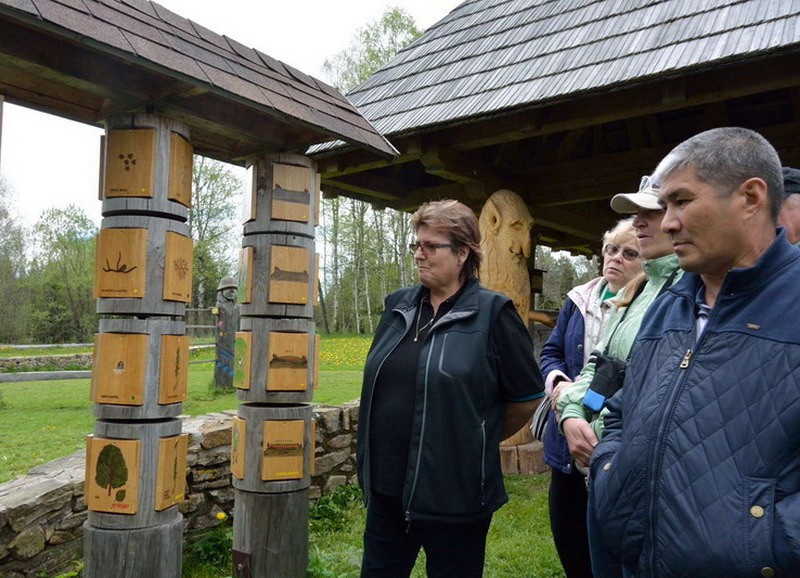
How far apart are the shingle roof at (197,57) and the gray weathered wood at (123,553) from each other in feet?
6.04

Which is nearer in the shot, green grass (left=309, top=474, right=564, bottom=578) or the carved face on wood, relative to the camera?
green grass (left=309, top=474, right=564, bottom=578)

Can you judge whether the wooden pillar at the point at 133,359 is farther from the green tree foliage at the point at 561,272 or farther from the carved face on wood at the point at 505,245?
the green tree foliage at the point at 561,272

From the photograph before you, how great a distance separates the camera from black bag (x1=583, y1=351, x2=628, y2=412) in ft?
6.37

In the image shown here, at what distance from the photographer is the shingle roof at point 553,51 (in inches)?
152

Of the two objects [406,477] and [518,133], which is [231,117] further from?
[518,133]

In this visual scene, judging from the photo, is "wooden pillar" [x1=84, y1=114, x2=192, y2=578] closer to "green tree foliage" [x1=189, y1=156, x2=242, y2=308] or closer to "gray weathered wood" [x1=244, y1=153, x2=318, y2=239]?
"gray weathered wood" [x1=244, y1=153, x2=318, y2=239]

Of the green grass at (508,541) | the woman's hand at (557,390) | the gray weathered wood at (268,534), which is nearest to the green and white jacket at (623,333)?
the woman's hand at (557,390)

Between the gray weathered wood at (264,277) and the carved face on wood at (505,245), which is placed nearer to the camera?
the gray weathered wood at (264,277)

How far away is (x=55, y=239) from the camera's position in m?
31.1

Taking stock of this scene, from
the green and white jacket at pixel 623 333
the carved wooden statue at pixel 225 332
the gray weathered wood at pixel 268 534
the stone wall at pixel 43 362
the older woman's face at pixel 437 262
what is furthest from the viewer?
the stone wall at pixel 43 362

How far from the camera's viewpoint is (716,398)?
1.35m

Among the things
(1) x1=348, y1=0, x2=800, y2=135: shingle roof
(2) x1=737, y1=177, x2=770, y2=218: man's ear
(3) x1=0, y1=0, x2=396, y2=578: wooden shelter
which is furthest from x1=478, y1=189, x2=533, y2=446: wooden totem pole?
(2) x1=737, y1=177, x2=770, y2=218: man's ear

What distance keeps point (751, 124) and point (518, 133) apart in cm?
250

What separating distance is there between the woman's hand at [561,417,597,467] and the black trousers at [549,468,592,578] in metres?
0.65
